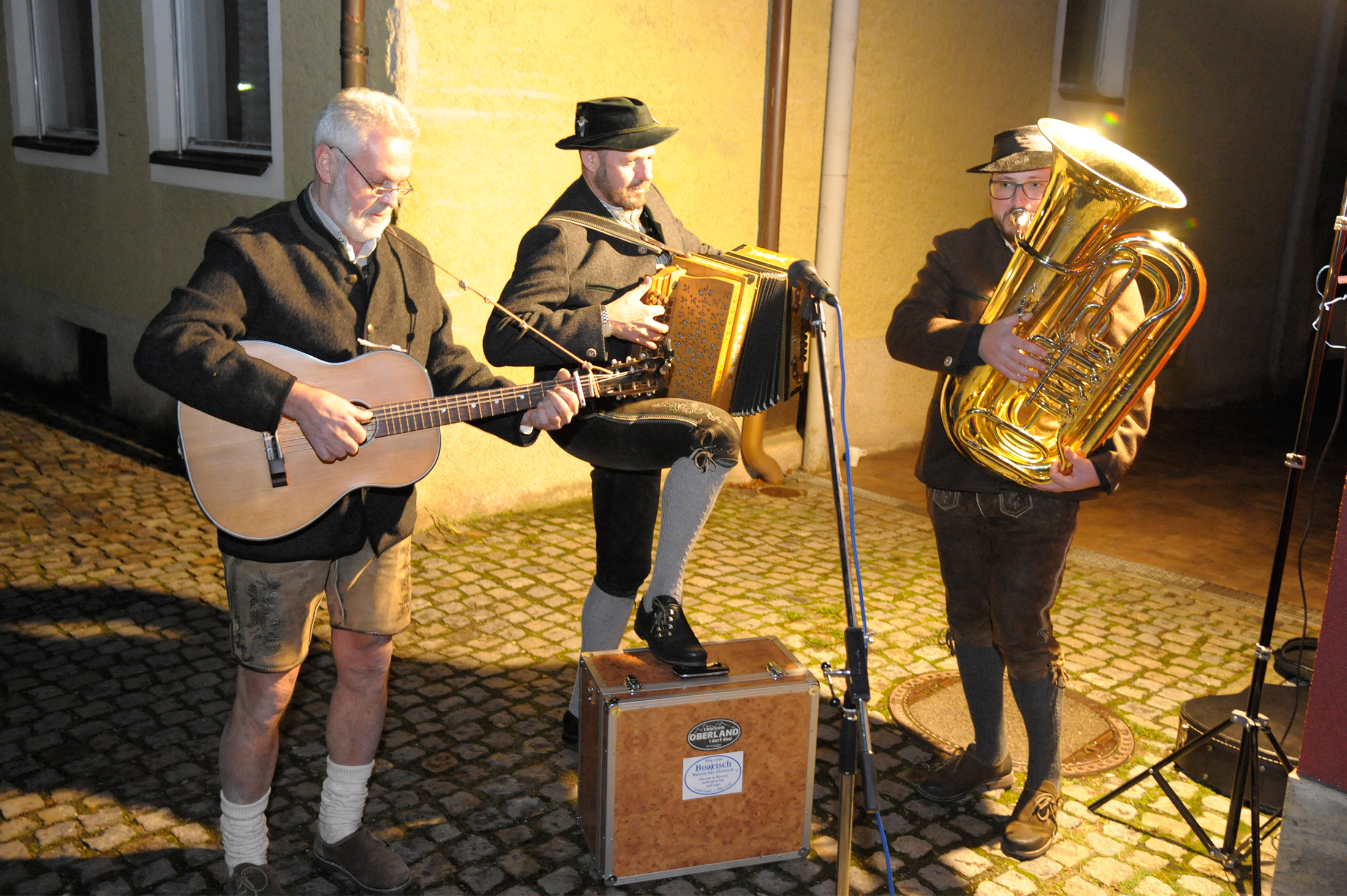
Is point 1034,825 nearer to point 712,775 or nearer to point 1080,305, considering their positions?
point 712,775

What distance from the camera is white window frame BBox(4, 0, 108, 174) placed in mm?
8906

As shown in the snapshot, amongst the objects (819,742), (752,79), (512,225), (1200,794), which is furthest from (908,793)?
(752,79)

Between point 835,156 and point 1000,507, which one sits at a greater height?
point 835,156

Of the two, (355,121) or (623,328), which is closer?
(355,121)

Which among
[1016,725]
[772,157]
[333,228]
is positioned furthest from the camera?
[772,157]

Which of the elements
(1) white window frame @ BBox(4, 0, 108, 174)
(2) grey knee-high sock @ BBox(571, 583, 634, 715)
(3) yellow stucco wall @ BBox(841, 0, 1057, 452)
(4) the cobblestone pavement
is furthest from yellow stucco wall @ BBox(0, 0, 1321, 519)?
(2) grey knee-high sock @ BBox(571, 583, 634, 715)

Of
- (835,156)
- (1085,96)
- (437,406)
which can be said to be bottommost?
(437,406)

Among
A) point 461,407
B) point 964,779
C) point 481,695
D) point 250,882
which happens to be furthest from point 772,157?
point 250,882

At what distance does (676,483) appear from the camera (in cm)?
353

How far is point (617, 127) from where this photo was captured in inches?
137

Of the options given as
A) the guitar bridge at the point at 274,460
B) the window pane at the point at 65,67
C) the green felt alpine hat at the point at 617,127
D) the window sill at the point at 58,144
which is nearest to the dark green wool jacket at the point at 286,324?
the guitar bridge at the point at 274,460

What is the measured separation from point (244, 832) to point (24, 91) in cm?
880

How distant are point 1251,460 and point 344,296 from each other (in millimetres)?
8895

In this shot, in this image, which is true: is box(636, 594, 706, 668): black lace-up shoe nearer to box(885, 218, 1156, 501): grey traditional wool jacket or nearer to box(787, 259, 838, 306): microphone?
box(885, 218, 1156, 501): grey traditional wool jacket
